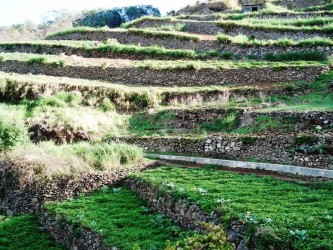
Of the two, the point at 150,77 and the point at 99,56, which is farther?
the point at 99,56

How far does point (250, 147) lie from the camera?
69.0ft

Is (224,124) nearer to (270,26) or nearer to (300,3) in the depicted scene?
(270,26)

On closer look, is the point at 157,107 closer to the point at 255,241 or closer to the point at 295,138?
the point at 295,138

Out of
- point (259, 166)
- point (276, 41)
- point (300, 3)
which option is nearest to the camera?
point (259, 166)

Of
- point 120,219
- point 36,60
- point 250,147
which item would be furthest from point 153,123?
point 36,60

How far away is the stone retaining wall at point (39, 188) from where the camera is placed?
66.2 feet

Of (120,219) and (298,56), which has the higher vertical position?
(298,56)

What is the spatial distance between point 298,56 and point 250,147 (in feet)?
52.2

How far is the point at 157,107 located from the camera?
3044 cm

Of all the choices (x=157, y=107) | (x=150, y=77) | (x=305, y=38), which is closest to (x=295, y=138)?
(x=157, y=107)

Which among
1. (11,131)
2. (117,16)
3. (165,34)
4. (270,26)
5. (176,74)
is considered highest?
(117,16)

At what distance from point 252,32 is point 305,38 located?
4.96 m

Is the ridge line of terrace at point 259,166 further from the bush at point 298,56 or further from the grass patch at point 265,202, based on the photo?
the bush at point 298,56

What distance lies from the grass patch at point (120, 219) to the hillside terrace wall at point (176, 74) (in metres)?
14.6
